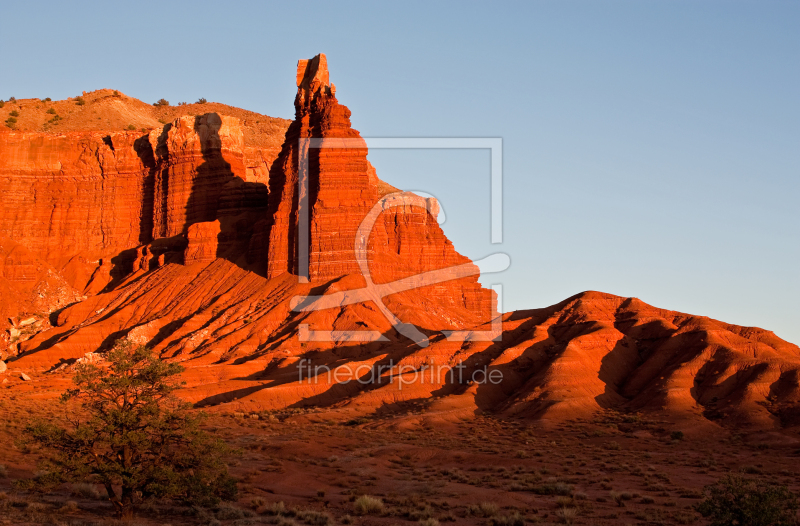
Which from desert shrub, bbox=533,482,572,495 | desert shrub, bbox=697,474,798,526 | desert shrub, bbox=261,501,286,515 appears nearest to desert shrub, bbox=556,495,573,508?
desert shrub, bbox=533,482,572,495

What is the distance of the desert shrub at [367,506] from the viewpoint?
94.6ft

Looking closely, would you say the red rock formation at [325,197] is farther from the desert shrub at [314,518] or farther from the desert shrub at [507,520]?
the desert shrub at [507,520]

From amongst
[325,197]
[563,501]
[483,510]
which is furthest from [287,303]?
[483,510]

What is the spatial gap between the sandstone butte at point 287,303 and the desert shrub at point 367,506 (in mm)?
25168

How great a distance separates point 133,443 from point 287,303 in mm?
55657

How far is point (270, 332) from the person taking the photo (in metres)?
78.9

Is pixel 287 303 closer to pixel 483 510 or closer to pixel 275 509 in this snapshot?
pixel 275 509

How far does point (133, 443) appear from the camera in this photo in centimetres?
2617

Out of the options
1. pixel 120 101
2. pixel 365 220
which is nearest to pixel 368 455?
pixel 365 220

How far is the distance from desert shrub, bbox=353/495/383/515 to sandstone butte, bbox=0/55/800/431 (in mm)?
25168

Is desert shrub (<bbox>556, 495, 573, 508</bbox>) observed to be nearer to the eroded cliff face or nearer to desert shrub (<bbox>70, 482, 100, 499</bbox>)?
desert shrub (<bbox>70, 482, 100, 499</bbox>)

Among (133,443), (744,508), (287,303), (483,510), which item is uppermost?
(133,443)

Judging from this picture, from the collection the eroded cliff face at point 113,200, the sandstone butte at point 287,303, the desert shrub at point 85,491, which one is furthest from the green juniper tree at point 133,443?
the eroded cliff face at point 113,200

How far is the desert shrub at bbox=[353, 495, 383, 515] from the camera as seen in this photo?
28.8 meters
